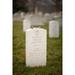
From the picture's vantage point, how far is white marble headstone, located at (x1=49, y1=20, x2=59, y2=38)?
168cm

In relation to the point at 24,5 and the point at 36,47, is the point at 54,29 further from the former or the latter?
the point at 24,5

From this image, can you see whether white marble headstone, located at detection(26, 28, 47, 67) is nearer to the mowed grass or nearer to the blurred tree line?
the mowed grass

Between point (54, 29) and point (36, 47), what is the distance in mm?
215

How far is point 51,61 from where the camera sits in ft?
5.51

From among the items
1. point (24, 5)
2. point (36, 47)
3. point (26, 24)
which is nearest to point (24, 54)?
point (36, 47)

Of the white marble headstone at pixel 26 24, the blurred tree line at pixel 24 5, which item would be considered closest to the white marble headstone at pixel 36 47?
the white marble headstone at pixel 26 24

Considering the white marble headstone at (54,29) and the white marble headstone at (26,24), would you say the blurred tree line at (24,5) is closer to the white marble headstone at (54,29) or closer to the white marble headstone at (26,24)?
the white marble headstone at (26,24)

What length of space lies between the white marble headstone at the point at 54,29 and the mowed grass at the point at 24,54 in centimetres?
3
